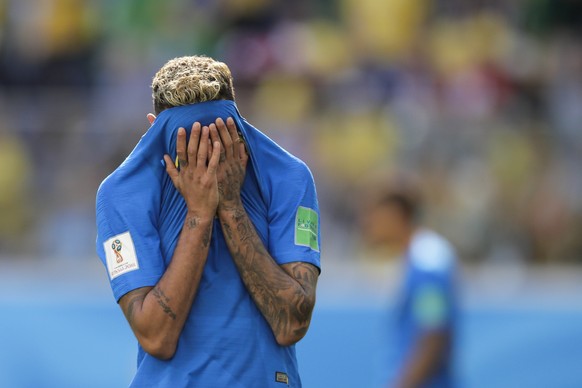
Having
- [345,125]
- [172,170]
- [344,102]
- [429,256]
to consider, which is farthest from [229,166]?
[344,102]

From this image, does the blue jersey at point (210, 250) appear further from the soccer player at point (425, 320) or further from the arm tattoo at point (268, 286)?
the soccer player at point (425, 320)

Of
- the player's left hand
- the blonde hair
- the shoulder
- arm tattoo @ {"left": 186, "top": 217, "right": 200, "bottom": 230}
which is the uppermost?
the blonde hair

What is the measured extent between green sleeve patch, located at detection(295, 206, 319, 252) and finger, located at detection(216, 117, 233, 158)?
29cm

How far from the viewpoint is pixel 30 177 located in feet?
29.9

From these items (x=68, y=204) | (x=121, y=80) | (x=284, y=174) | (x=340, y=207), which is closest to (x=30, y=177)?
(x=68, y=204)

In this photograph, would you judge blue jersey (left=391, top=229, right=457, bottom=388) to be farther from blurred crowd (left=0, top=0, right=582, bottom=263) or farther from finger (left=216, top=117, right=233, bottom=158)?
finger (left=216, top=117, right=233, bottom=158)

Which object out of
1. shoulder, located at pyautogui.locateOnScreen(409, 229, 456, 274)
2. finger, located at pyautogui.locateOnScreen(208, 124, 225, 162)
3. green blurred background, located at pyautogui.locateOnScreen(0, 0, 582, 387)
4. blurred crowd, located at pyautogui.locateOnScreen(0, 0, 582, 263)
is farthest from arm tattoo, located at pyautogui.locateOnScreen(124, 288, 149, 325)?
blurred crowd, located at pyautogui.locateOnScreen(0, 0, 582, 263)

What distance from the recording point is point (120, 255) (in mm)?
3227

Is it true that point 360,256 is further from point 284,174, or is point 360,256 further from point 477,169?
point 284,174

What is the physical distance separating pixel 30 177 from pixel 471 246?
3.65 m

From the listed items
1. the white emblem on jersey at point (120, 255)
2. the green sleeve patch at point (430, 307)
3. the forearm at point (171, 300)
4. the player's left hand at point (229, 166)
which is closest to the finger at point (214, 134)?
the player's left hand at point (229, 166)

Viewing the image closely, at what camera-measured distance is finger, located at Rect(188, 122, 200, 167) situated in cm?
317

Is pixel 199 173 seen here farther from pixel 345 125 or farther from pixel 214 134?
pixel 345 125

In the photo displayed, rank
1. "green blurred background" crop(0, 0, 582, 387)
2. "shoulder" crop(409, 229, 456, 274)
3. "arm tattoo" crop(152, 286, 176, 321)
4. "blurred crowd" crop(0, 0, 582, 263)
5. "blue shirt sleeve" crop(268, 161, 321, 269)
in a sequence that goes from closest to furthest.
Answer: "arm tattoo" crop(152, 286, 176, 321), "blue shirt sleeve" crop(268, 161, 321, 269), "shoulder" crop(409, 229, 456, 274), "green blurred background" crop(0, 0, 582, 387), "blurred crowd" crop(0, 0, 582, 263)
